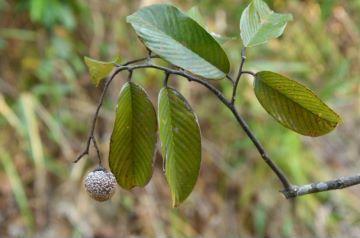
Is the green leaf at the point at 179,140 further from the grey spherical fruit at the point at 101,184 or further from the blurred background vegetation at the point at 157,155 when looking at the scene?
the blurred background vegetation at the point at 157,155

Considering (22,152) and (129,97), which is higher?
(129,97)

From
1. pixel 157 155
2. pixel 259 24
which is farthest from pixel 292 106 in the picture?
pixel 157 155

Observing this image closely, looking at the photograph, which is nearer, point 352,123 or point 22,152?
point 22,152

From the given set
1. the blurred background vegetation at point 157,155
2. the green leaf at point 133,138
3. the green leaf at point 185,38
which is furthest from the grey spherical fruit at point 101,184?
the blurred background vegetation at point 157,155

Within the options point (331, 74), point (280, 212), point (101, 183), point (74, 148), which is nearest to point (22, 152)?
point (74, 148)

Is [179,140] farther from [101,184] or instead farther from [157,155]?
[157,155]

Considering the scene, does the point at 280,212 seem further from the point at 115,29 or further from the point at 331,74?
the point at 115,29
